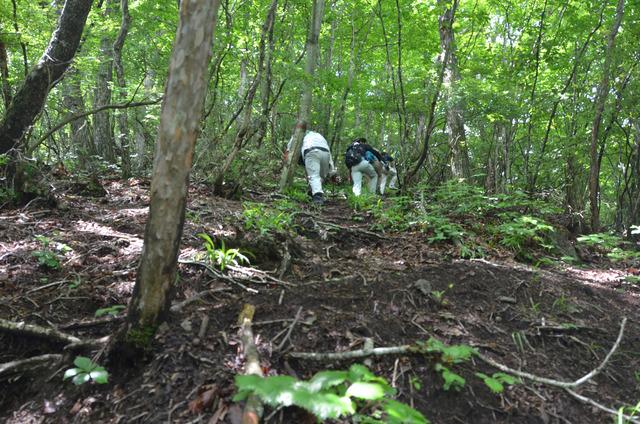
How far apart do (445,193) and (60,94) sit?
29.9ft

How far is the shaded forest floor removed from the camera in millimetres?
2086

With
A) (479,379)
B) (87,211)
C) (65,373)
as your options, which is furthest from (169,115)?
(87,211)

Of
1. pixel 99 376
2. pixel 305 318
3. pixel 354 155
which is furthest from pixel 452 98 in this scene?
pixel 99 376

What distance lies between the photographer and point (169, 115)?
201 cm

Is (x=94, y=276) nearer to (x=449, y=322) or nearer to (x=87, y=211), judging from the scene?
(x=87, y=211)

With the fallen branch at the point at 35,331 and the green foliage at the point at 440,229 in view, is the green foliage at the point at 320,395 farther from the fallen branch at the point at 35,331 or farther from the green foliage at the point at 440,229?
the green foliage at the point at 440,229

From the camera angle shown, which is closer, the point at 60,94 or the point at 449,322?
the point at 449,322

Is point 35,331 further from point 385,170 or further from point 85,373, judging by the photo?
point 385,170

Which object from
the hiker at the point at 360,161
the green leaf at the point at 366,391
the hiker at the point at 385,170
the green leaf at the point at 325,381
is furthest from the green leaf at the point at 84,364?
the hiker at the point at 385,170

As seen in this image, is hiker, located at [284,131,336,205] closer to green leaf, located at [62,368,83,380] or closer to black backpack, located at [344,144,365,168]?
black backpack, located at [344,144,365,168]

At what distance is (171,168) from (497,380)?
2242mm

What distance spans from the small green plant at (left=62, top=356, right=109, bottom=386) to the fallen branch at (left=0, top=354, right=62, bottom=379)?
226 millimetres

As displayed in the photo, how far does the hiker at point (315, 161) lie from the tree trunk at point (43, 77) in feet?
13.0

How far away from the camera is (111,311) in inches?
105
